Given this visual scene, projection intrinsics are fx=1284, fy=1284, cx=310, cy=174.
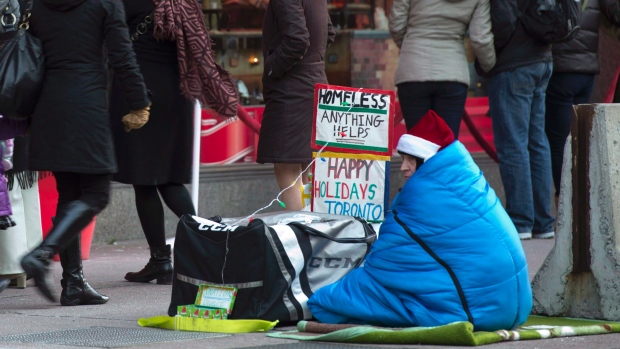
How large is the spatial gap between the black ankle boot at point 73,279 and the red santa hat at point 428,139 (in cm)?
190

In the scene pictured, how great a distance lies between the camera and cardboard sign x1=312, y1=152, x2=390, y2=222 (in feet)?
22.2

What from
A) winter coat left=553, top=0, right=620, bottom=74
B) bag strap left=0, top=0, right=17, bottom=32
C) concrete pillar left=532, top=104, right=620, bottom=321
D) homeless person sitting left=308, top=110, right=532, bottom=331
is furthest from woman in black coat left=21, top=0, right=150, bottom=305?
winter coat left=553, top=0, right=620, bottom=74

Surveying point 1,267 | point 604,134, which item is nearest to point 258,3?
point 1,267

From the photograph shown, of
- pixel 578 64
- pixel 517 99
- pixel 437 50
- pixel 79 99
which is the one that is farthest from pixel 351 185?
pixel 578 64

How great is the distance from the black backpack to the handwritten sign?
2446mm

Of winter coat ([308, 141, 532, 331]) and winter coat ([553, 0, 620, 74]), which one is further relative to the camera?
winter coat ([553, 0, 620, 74])

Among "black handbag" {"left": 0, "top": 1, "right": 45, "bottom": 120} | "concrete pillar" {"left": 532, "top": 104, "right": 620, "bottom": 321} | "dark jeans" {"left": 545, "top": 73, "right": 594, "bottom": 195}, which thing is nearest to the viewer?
"concrete pillar" {"left": 532, "top": 104, "right": 620, "bottom": 321}

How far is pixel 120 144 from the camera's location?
7.13 m

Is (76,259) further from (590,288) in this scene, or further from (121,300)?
(590,288)

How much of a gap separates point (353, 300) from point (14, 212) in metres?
2.59

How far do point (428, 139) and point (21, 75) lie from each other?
2033mm

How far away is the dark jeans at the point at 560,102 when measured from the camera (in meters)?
9.76

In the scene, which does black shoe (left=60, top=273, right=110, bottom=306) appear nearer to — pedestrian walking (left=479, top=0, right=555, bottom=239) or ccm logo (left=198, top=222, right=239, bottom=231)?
ccm logo (left=198, top=222, right=239, bottom=231)

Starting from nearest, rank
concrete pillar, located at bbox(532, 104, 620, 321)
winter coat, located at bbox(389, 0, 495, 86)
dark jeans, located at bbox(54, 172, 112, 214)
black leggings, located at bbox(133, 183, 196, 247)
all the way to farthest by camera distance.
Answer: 1. concrete pillar, located at bbox(532, 104, 620, 321)
2. dark jeans, located at bbox(54, 172, 112, 214)
3. black leggings, located at bbox(133, 183, 196, 247)
4. winter coat, located at bbox(389, 0, 495, 86)
